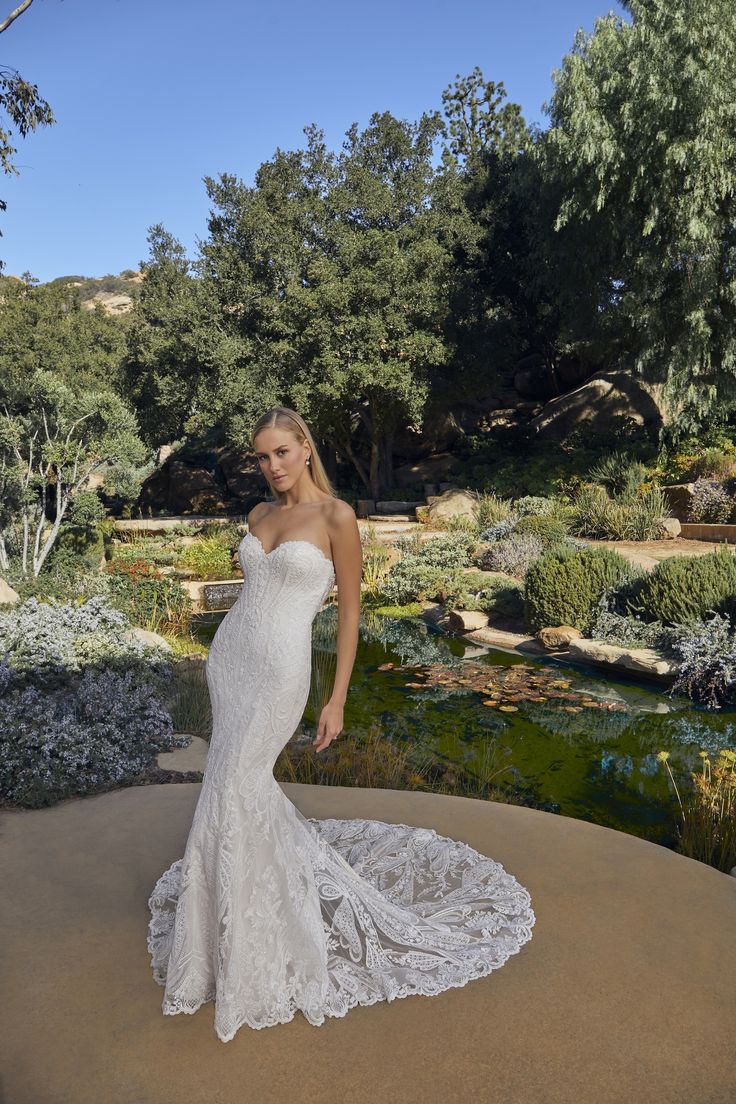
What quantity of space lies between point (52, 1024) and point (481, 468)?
73.2 feet

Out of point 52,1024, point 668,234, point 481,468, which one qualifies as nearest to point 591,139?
point 668,234

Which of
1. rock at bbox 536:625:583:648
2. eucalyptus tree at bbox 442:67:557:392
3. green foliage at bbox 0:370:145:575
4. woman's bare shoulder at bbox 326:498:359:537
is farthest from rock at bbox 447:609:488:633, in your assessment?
eucalyptus tree at bbox 442:67:557:392

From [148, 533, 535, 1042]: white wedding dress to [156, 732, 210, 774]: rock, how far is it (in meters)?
2.45

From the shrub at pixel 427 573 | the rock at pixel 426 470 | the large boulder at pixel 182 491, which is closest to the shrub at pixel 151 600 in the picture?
the shrub at pixel 427 573

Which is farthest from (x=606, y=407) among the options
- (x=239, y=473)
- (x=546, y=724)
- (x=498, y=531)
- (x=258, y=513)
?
(x=258, y=513)

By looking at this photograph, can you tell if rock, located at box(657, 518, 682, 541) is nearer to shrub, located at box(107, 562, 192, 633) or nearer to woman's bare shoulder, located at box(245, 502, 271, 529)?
shrub, located at box(107, 562, 192, 633)

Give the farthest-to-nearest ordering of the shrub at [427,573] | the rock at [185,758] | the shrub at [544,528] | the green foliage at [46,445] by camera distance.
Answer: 1. the shrub at [544,528]
2. the shrub at [427,573]
3. the green foliage at [46,445]
4. the rock at [185,758]

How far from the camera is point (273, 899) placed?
286cm

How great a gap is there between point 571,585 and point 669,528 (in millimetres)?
6330

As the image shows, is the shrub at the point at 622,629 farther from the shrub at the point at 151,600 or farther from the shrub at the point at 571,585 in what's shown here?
the shrub at the point at 151,600

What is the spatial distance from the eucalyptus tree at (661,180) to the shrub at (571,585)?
8.82 meters

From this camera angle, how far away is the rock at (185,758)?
5.73m

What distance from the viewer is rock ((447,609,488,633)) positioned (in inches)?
460

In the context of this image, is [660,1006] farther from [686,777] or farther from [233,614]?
[686,777]
